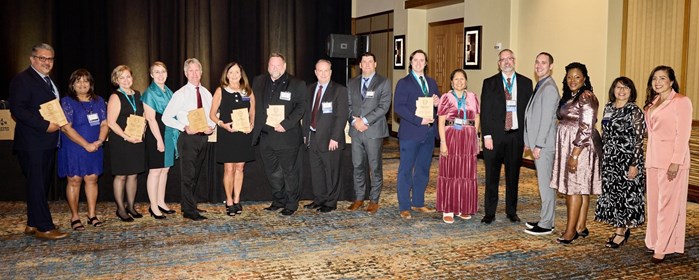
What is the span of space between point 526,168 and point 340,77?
307cm

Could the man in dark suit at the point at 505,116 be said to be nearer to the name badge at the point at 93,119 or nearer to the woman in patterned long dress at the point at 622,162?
the woman in patterned long dress at the point at 622,162

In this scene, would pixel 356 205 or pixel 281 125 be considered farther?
pixel 356 205

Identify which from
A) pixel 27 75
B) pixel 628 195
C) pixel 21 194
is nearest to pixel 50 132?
pixel 27 75

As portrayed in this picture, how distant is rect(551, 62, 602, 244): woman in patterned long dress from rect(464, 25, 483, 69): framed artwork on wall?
19.3ft

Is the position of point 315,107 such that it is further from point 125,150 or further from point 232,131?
point 125,150

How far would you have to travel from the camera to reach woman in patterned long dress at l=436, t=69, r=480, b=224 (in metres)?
5.55

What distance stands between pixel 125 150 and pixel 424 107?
2578 mm

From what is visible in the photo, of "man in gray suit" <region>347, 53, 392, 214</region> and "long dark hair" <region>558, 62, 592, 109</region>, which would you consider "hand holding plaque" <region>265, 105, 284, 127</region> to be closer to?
"man in gray suit" <region>347, 53, 392, 214</region>

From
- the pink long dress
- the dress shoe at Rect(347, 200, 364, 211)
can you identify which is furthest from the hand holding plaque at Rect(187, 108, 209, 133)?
the pink long dress

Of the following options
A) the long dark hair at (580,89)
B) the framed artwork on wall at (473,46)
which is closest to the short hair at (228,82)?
the long dark hair at (580,89)

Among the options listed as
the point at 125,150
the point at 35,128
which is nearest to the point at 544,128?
the point at 125,150

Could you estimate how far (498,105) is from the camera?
5.41 m

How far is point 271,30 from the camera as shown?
9641 millimetres

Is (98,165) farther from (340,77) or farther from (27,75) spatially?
(340,77)
